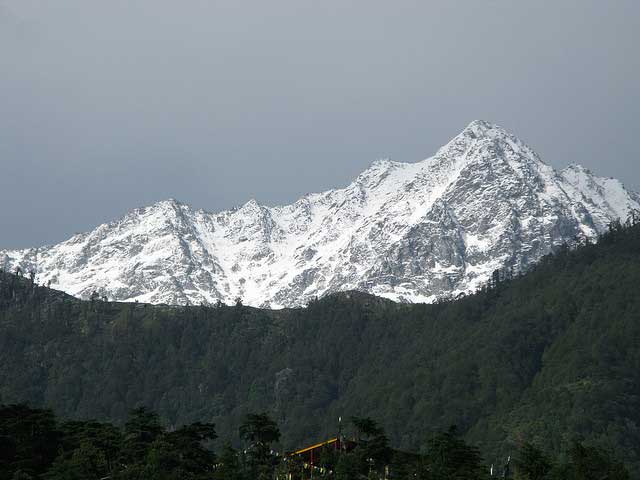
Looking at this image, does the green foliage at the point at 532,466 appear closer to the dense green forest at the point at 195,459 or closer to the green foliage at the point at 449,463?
the dense green forest at the point at 195,459

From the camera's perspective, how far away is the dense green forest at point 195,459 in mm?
144125

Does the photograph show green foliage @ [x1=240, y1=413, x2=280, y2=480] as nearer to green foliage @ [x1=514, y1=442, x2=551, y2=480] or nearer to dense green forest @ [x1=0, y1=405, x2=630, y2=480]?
dense green forest @ [x1=0, y1=405, x2=630, y2=480]

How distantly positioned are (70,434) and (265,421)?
3004 centimetres

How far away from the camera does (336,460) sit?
6417 inches

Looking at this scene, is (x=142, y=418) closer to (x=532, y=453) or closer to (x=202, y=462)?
(x=202, y=462)

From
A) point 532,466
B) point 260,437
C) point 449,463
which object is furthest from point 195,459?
point 532,466

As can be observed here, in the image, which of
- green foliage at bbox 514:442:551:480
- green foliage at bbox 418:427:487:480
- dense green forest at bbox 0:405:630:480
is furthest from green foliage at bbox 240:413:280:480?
green foliage at bbox 514:442:551:480

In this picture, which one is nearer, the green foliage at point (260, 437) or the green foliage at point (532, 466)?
the green foliage at point (532, 466)

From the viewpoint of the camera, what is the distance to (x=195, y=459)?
15162cm

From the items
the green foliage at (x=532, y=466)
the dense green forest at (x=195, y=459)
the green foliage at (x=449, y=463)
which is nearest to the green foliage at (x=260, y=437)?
the dense green forest at (x=195, y=459)

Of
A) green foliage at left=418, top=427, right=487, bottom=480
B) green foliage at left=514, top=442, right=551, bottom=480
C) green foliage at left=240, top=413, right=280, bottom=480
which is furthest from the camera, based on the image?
green foliage at left=240, top=413, right=280, bottom=480

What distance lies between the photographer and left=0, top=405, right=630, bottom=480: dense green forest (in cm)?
14412

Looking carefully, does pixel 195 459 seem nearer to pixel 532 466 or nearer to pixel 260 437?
pixel 260 437

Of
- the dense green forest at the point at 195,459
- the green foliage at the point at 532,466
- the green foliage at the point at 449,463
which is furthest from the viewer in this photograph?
the green foliage at the point at 532,466
